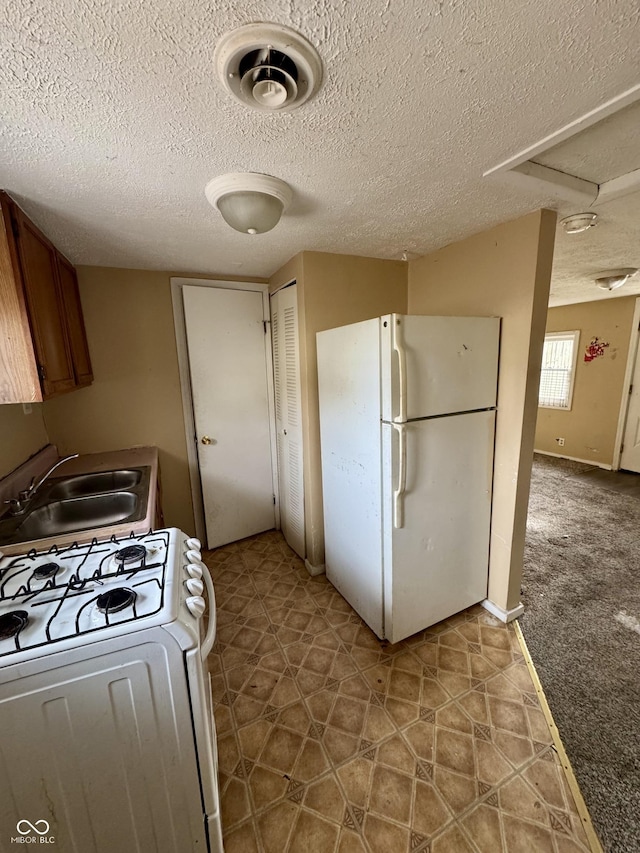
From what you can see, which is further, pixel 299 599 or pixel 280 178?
pixel 299 599

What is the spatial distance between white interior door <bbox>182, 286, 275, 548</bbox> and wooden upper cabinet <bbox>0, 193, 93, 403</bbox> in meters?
0.97

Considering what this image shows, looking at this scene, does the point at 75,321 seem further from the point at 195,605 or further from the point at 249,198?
the point at 195,605

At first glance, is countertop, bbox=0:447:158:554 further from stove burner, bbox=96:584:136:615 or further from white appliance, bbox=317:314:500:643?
white appliance, bbox=317:314:500:643

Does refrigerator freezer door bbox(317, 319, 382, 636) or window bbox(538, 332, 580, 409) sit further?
window bbox(538, 332, 580, 409)

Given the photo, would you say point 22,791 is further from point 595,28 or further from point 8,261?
point 595,28

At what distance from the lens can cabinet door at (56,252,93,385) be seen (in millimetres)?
1926

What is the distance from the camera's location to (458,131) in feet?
3.40

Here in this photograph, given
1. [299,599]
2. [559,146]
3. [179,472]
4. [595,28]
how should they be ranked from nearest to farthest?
[595,28] < [559,146] < [299,599] < [179,472]

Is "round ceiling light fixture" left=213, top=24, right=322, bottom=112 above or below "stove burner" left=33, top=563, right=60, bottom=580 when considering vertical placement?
above

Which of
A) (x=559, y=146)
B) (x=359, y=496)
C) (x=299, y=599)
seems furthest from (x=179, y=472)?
(x=559, y=146)

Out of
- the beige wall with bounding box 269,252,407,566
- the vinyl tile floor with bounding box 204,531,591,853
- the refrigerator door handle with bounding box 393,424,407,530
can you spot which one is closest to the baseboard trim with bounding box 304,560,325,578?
the beige wall with bounding box 269,252,407,566

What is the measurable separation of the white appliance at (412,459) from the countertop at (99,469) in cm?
107

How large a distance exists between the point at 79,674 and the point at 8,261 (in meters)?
1.38

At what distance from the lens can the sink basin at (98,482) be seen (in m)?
1.93
